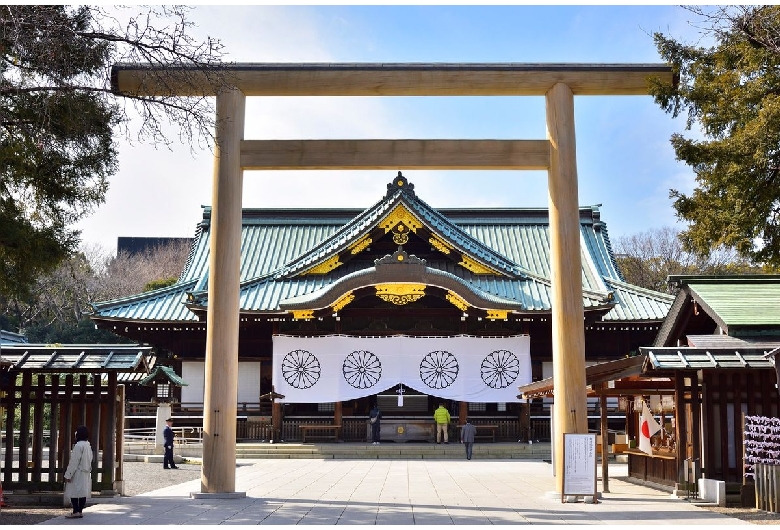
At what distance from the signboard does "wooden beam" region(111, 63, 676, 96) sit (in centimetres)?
542

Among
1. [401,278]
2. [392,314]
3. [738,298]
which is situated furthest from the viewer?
[392,314]

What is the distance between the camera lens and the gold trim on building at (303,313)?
2428cm

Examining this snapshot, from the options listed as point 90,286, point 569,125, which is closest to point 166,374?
point 569,125

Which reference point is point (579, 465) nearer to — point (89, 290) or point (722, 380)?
point (722, 380)

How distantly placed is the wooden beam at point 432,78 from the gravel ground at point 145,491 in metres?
6.38

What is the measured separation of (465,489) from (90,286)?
135ft

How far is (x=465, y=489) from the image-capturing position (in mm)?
14797

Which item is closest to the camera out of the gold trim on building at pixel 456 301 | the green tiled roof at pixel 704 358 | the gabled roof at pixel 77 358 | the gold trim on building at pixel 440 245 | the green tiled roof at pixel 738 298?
the green tiled roof at pixel 704 358

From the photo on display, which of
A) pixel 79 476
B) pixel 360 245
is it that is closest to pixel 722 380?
pixel 79 476

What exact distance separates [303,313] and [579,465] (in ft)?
43.7

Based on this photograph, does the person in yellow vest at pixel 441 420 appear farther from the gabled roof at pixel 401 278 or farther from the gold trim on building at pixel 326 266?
the gold trim on building at pixel 326 266

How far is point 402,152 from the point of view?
13.4 m

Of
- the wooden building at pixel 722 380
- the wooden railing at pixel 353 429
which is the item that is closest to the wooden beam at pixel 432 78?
the wooden building at pixel 722 380

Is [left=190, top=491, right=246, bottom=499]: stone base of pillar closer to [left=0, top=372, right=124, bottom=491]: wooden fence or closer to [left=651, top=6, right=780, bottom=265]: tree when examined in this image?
[left=0, top=372, right=124, bottom=491]: wooden fence
